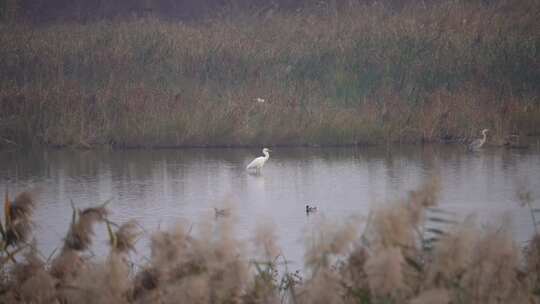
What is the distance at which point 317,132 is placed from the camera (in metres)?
19.8

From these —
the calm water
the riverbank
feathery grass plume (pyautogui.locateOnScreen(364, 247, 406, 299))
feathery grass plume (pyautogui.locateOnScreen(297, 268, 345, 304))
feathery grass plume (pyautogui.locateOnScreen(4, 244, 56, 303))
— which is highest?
the riverbank

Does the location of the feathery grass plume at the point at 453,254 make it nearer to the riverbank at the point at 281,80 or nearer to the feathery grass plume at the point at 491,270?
the feathery grass plume at the point at 491,270

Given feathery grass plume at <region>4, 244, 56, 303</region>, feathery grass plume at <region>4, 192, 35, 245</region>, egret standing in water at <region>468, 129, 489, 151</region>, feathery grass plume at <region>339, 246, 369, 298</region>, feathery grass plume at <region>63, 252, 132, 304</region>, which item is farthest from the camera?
egret standing in water at <region>468, 129, 489, 151</region>

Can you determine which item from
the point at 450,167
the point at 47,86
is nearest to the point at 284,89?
the point at 47,86

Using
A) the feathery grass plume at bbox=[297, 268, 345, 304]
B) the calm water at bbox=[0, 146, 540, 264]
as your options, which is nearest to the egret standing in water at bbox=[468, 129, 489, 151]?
the calm water at bbox=[0, 146, 540, 264]

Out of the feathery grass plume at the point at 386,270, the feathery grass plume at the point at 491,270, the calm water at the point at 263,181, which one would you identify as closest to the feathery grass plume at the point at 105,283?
the feathery grass plume at the point at 386,270

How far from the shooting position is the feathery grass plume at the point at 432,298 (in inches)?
165

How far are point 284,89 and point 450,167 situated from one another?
248 inches

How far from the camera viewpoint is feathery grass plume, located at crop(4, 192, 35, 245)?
5379mm

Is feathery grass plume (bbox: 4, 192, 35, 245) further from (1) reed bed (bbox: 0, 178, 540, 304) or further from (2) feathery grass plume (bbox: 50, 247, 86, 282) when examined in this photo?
(2) feathery grass plume (bbox: 50, 247, 86, 282)

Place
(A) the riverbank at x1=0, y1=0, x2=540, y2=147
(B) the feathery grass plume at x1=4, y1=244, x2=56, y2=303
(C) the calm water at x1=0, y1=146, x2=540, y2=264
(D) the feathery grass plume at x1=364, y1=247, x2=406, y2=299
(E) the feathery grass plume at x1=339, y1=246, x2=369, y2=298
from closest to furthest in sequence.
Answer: (D) the feathery grass plume at x1=364, y1=247, x2=406, y2=299
(E) the feathery grass plume at x1=339, y1=246, x2=369, y2=298
(B) the feathery grass plume at x1=4, y1=244, x2=56, y2=303
(C) the calm water at x1=0, y1=146, x2=540, y2=264
(A) the riverbank at x1=0, y1=0, x2=540, y2=147

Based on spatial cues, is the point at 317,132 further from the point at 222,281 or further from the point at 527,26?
the point at 222,281

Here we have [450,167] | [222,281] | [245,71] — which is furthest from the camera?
[245,71]

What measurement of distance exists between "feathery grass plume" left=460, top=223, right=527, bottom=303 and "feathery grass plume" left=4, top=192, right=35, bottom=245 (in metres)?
2.26
